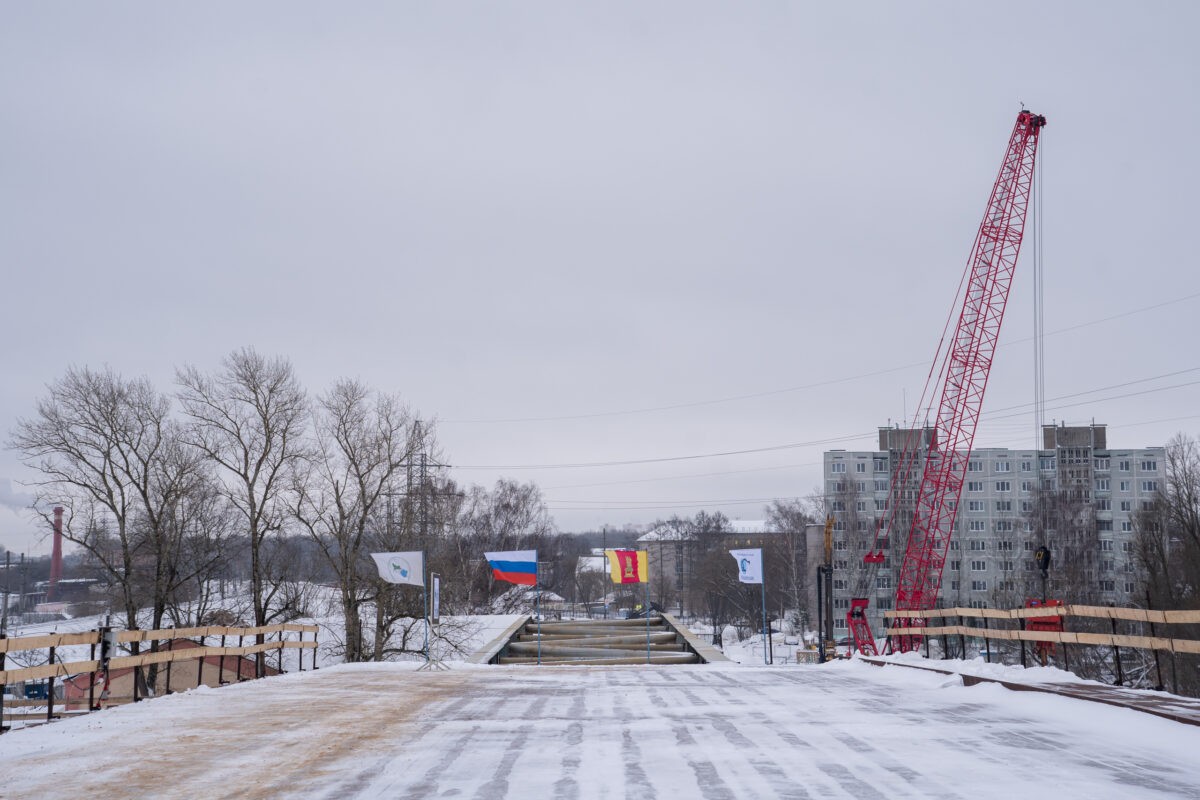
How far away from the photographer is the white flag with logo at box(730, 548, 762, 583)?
103ft

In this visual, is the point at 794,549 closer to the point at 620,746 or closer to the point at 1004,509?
the point at 1004,509

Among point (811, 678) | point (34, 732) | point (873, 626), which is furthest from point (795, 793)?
point (873, 626)

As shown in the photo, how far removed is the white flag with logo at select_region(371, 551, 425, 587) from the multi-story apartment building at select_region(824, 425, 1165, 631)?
3069 inches

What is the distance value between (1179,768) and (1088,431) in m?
119

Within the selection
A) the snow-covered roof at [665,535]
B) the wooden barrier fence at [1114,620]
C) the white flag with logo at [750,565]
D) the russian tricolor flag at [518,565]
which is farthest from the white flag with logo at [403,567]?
the snow-covered roof at [665,535]

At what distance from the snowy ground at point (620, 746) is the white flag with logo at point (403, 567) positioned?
792 centimetres

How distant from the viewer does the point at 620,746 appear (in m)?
9.43

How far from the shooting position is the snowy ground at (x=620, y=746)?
759 centimetres

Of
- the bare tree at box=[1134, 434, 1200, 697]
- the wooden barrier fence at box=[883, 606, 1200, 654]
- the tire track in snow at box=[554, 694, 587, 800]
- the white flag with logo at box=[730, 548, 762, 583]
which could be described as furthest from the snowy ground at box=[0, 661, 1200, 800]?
the bare tree at box=[1134, 434, 1200, 697]

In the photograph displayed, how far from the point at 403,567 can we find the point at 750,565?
493 inches

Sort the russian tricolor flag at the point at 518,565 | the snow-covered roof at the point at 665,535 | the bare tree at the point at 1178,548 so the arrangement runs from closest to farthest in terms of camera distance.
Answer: the russian tricolor flag at the point at 518,565 < the bare tree at the point at 1178,548 < the snow-covered roof at the point at 665,535

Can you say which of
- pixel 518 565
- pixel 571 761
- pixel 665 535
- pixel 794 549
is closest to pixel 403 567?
pixel 518 565

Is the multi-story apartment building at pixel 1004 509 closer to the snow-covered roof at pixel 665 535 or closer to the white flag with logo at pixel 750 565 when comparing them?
the snow-covered roof at pixel 665 535

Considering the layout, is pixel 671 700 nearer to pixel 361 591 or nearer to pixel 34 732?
pixel 34 732
